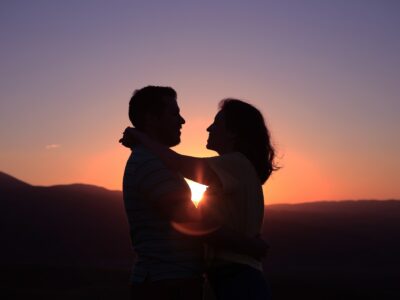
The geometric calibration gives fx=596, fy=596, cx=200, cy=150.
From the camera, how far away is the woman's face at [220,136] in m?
3.47

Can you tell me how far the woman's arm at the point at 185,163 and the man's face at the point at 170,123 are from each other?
180 millimetres

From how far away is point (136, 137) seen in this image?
326 cm

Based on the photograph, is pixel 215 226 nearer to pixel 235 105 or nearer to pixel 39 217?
pixel 235 105

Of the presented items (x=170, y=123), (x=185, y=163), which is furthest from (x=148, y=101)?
(x=185, y=163)

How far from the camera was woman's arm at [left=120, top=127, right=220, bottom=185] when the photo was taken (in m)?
3.10

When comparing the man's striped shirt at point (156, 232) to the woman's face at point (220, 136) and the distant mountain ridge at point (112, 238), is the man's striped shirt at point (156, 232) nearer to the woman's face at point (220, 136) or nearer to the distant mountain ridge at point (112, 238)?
the woman's face at point (220, 136)

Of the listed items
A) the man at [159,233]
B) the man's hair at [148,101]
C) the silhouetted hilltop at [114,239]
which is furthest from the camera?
the silhouetted hilltop at [114,239]

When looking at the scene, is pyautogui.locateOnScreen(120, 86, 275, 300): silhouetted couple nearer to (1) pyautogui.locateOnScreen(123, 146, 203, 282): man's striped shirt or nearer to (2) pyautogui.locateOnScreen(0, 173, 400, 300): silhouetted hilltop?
(1) pyautogui.locateOnScreen(123, 146, 203, 282): man's striped shirt

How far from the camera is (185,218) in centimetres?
Result: 294

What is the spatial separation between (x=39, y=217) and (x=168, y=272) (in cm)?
5122

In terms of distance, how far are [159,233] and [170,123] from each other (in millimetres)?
668

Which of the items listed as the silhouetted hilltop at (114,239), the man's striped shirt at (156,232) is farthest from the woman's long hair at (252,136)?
the silhouetted hilltop at (114,239)

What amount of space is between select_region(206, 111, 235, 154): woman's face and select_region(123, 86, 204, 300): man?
1.65 ft

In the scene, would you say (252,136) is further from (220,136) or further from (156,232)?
(156,232)
